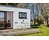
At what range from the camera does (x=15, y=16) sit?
265 cm

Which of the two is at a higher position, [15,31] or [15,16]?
[15,16]

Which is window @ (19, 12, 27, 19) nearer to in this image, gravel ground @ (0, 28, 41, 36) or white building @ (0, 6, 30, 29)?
white building @ (0, 6, 30, 29)

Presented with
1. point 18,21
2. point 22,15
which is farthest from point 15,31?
point 22,15

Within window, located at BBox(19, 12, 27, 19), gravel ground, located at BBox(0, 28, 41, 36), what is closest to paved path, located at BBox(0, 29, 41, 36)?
gravel ground, located at BBox(0, 28, 41, 36)

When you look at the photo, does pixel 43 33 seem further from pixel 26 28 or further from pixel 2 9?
pixel 2 9

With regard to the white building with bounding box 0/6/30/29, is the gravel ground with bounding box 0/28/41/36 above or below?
below

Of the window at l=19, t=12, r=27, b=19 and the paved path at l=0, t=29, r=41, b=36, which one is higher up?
the window at l=19, t=12, r=27, b=19

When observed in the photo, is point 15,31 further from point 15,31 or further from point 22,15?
point 22,15

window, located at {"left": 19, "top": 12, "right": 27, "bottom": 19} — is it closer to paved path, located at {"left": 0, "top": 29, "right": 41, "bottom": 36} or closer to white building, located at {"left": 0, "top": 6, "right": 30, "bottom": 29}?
white building, located at {"left": 0, "top": 6, "right": 30, "bottom": 29}

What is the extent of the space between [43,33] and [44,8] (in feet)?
1.39

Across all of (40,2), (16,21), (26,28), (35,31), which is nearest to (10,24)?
(16,21)

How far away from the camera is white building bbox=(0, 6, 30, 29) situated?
8.61 ft

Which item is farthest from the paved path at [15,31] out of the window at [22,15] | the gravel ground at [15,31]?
the window at [22,15]
